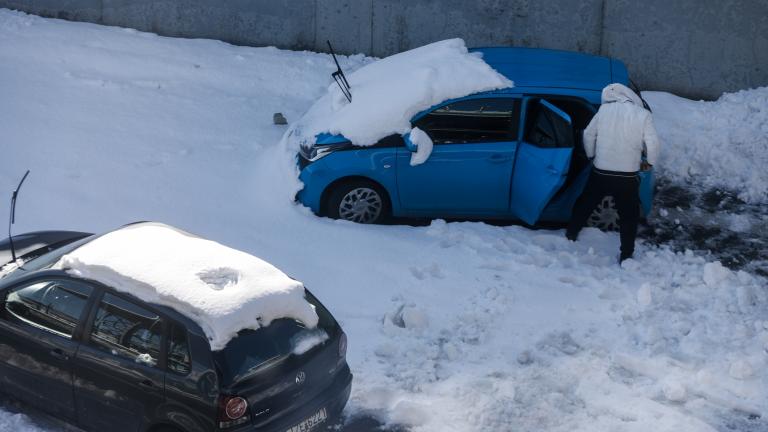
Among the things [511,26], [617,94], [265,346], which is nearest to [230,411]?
[265,346]

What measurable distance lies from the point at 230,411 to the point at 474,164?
4.42 m

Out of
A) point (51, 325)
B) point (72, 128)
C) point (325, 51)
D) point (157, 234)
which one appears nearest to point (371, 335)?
point (157, 234)

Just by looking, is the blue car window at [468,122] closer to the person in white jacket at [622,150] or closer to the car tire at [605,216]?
Answer: the person in white jacket at [622,150]

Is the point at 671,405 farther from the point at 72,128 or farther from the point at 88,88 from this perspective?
the point at 88,88

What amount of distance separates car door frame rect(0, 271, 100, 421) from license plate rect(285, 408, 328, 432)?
1460 millimetres

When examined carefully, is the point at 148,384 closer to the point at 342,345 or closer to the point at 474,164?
the point at 342,345

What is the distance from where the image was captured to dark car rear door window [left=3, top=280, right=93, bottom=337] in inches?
231

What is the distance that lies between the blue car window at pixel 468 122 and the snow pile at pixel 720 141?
272 centimetres

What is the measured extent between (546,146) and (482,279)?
1516 millimetres

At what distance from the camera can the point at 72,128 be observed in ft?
34.9

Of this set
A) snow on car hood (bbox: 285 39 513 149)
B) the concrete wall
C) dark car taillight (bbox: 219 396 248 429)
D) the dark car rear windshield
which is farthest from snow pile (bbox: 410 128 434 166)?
the concrete wall

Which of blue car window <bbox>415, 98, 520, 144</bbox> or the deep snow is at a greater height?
blue car window <bbox>415, 98, 520, 144</bbox>

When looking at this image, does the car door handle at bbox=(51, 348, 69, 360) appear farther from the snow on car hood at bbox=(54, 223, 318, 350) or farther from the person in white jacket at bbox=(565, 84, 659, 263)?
the person in white jacket at bbox=(565, 84, 659, 263)

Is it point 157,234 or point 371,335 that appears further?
point 371,335
